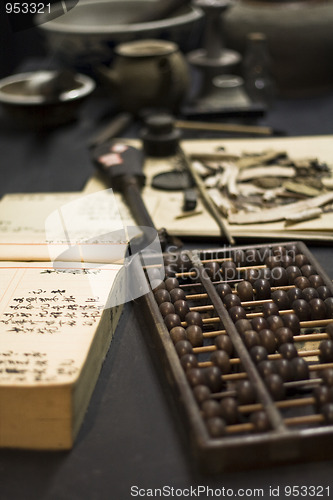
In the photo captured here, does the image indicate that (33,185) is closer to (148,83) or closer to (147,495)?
(148,83)

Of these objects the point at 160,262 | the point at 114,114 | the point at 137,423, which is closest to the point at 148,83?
the point at 114,114

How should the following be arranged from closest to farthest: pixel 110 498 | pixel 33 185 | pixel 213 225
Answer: pixel 110 498, pixel 213 225, pixel 33 185

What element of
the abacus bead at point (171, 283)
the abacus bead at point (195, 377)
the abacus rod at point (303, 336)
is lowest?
the abacus rod at point (303, 336)

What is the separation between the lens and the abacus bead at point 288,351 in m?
0.81

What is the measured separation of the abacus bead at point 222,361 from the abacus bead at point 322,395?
0.12m

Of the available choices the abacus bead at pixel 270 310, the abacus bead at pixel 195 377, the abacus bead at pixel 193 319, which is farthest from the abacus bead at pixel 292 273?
the abacus bead at pixel 195 377

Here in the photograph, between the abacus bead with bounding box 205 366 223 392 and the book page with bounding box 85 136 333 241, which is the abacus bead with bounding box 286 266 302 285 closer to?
the book page with bounding box 85 136 333 241

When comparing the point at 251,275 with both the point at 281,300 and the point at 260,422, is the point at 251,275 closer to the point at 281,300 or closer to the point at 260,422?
the point at 281,300

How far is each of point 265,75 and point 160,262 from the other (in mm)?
1186

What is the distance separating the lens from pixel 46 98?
1776mm

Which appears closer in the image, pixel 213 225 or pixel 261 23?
pixel 213 225

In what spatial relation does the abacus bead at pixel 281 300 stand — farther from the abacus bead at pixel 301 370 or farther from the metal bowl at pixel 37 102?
the metal bowl at pixel 37 102

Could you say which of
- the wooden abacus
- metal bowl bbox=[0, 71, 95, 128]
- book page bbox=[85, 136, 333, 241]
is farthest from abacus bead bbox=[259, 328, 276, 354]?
metal bowl bbox=[0, 71, 95, 128]

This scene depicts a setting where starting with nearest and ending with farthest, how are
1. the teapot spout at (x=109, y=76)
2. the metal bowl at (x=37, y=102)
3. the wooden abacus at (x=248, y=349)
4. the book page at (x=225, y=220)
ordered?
the wooden abacus at (x=248, y=349), the book page at (x=225, y=220), the metal bowl at (x=37, y=102), the teapot spout at (x=109, y=76)
